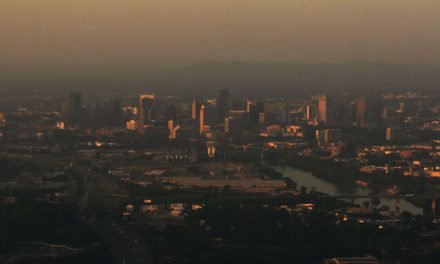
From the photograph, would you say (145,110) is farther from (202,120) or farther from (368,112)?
(368,112)

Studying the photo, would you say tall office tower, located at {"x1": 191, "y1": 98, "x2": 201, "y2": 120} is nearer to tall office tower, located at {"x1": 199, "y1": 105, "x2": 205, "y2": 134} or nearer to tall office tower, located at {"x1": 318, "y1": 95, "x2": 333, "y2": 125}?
tall office tower, located at {"x1": 199, "y1": 105, "x2": 205, "y2": 134}

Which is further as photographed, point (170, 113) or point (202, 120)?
point (170, 113)

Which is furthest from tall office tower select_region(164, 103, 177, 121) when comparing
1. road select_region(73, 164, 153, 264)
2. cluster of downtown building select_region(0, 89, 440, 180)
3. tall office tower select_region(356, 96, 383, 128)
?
road select_region(73, 164, 153, 264)

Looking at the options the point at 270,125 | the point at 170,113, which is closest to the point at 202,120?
the point at 170,113

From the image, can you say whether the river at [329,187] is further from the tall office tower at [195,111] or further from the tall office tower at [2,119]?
the tall office tower at [2,119]

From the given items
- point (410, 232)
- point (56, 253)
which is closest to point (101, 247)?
point (56, 253)

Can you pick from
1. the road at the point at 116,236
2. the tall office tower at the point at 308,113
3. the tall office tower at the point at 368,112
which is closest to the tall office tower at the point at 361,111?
the tall office tower at the point at 368,112

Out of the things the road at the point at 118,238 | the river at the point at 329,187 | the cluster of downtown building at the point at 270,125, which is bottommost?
the road at the point at 118,238
